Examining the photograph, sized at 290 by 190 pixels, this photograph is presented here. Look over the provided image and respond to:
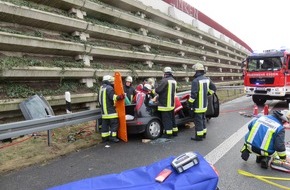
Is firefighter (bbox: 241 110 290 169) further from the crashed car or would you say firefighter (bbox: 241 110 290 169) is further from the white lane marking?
the crashed car

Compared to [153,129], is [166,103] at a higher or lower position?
higher

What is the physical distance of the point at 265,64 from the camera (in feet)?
44.0

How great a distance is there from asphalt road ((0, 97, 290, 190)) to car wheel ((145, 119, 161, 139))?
280 millimetres

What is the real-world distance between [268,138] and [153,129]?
301 centimetres

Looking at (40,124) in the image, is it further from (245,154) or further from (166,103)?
(245,154)

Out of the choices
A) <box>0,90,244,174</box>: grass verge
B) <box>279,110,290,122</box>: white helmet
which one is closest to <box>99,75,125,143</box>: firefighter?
<box>0,90,244,174</box>: grass verge

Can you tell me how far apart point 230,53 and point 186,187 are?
2942cm

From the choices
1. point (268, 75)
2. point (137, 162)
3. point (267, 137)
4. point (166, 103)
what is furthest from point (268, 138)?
point (268, 75)

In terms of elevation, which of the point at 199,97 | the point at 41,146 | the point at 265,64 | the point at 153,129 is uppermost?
the point at 265,64

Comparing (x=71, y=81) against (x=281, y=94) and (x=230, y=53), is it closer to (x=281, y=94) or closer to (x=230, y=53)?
(x=281, y=94)

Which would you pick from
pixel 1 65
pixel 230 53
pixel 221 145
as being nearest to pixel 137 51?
Result: pixel 1 65

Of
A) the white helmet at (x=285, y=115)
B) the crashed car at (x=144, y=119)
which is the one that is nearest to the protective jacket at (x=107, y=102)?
the crashed car at (x=144, y=119)

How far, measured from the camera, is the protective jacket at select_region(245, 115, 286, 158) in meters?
4.66

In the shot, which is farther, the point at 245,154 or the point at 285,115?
the point at 245,154
